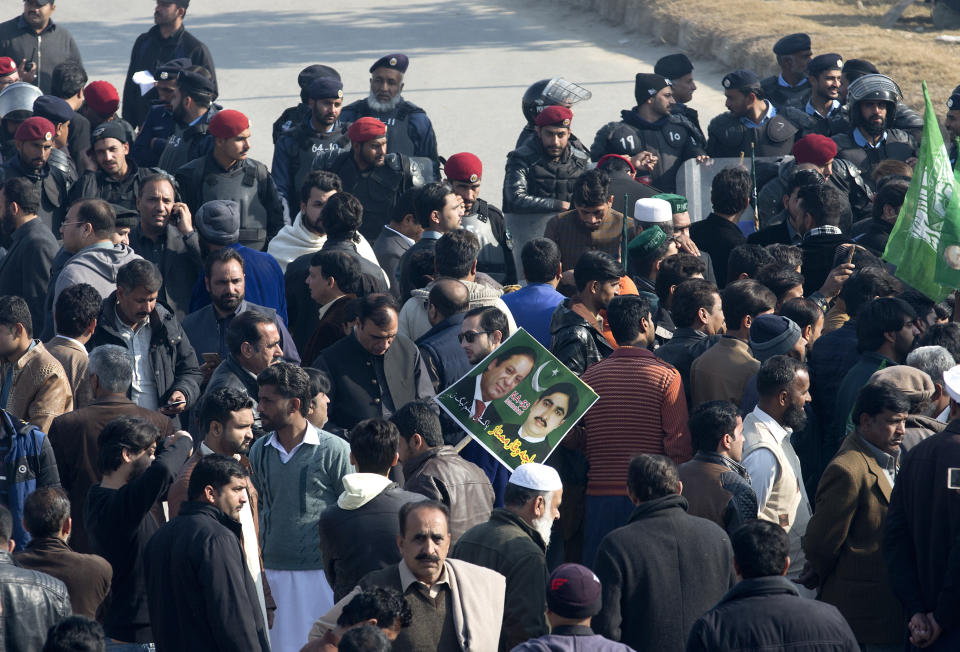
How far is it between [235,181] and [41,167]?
1.47 meters

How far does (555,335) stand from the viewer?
24.8 feet

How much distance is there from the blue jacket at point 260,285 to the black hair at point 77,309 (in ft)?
3.63

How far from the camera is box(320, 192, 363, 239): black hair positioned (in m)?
8.73

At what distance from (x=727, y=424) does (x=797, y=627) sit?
51.3 inches

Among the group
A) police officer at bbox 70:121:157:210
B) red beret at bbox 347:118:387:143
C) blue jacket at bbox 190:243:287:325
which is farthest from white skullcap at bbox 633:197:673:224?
police officer at bbox 70:121:157:210

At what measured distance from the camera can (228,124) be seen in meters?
9.90

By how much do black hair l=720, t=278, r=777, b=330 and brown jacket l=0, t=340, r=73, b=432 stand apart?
3297 mm

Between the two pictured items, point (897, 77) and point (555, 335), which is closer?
point (555, 335)

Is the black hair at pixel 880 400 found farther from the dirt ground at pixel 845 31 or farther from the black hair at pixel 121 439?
the dirt ground at pixel 845 31

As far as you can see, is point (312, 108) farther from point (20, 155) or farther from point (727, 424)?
point (727, 424)

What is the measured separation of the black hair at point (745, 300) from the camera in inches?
291

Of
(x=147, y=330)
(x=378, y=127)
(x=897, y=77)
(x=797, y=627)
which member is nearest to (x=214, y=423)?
(x=147, y=330)

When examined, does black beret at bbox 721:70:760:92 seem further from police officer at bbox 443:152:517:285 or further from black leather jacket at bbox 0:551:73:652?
black leather jacket at bbox 0:551:73:652

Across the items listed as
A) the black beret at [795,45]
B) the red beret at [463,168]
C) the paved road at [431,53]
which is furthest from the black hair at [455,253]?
the paved road at [431,53]
